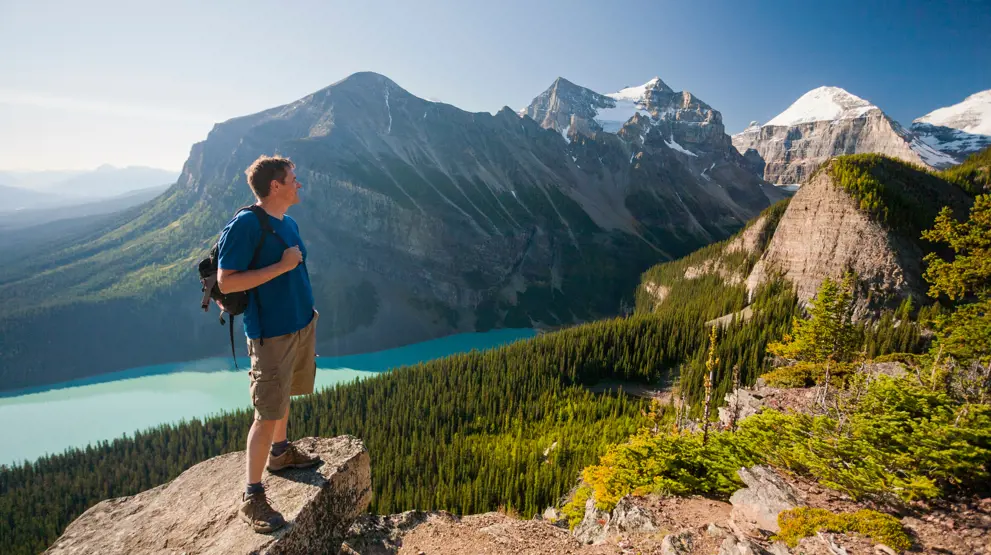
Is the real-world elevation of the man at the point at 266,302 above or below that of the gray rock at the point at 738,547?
above

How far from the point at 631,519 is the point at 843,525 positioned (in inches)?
161

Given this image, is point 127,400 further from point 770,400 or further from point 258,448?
point 770,400

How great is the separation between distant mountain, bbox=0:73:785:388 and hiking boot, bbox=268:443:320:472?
111 metres

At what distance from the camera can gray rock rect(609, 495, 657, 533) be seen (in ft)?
28.3

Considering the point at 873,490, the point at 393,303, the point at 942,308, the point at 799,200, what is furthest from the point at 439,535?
the point at 393,303

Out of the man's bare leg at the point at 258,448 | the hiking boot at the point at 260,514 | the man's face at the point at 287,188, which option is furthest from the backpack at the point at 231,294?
the hiking boot at the point at 260,514

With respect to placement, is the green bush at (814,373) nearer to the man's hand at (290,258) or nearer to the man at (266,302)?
the man at (266,302)

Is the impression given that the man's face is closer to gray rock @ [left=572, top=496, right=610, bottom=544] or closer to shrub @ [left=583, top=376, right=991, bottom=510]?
gray rock @ [left=572, top=496, right=610, bottom=544]

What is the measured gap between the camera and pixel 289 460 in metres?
6.15

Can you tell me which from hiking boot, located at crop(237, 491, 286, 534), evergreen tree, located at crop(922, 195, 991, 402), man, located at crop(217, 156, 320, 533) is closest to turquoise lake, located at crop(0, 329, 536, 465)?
hiking boot, located at crop(237, 491, 286, 534)

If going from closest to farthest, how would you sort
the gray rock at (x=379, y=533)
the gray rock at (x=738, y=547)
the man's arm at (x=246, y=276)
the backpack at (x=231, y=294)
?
the man's arm at (x=246, y=276) < the backpack at (x=231, y=294) < the gray rock at (x=738, y=547) < the gray rock at (x=379, y=533)

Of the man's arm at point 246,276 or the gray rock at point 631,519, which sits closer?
the man's arm at point 246,276

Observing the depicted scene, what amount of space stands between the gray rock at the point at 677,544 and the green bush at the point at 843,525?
139 cm

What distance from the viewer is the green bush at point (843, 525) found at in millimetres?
5703
